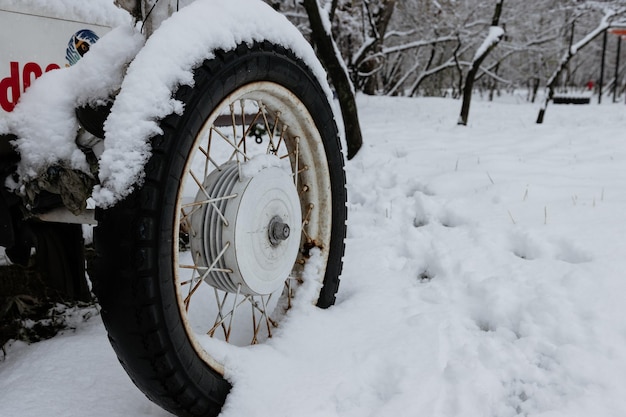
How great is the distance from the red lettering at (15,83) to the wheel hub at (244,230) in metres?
0.62

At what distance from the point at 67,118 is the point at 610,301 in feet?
6.20

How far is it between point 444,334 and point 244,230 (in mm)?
785

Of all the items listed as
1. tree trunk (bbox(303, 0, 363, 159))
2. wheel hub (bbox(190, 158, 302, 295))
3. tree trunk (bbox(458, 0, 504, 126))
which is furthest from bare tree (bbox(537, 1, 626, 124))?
wheel hub (bbox(190, 158, 302, 295))

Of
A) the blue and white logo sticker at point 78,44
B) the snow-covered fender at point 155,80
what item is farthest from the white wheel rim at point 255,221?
the blue and white logo sticker at point 78,44

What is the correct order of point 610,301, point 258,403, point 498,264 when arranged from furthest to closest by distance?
point 498,264, point 610,301, point 258,403

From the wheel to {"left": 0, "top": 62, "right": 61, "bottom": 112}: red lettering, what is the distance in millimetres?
569

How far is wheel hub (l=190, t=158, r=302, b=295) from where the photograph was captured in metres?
1.45

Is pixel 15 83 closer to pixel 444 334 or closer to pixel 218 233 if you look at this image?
pixel 218 233

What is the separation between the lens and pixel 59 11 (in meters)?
1.67

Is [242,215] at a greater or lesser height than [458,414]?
greater

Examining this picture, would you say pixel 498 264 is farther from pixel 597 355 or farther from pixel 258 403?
pixel 258 403

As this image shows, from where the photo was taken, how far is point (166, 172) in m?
1.12

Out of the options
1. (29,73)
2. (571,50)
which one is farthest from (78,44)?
(571,50)

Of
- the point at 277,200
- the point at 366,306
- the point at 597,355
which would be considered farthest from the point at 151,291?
the point at 597,355
